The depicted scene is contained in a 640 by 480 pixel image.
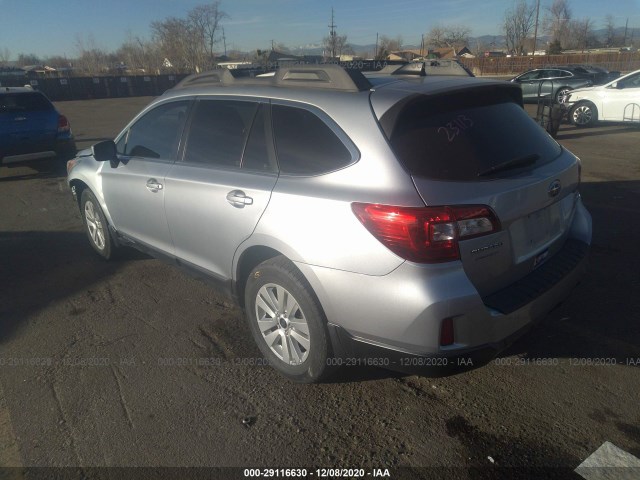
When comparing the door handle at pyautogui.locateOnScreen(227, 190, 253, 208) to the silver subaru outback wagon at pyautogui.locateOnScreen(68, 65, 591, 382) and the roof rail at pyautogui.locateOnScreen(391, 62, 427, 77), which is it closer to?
the silver subaru outback wagon at pyautogui.locateOnScreen(68, 65, 591, 382)

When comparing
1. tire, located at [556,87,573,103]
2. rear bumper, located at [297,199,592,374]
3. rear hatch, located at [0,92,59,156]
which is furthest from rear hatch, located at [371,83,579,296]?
tire, located at [556,87,573,103]

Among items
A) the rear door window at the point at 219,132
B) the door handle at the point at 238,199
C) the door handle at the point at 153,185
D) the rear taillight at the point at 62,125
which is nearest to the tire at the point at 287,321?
the door handle at the point at 238,199

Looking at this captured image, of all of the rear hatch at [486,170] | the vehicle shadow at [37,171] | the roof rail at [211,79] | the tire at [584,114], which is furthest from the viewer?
A: the tire at [584,114]

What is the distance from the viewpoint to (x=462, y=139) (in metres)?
2.63

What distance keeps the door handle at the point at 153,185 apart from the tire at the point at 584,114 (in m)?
13.2

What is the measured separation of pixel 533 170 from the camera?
2781 mm

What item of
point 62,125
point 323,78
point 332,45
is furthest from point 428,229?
point 332,45

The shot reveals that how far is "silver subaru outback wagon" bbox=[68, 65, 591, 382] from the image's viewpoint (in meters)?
2.38

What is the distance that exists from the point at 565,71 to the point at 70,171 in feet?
60.4

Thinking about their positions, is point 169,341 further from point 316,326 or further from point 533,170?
point 533,170

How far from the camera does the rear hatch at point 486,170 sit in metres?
2.44

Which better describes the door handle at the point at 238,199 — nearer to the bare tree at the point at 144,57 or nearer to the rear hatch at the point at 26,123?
the rear hatch at the point at 26,123

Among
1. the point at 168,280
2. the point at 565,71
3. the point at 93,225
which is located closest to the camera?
the point at 168,280

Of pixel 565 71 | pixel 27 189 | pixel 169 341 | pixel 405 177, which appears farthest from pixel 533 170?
pixel 565 71
